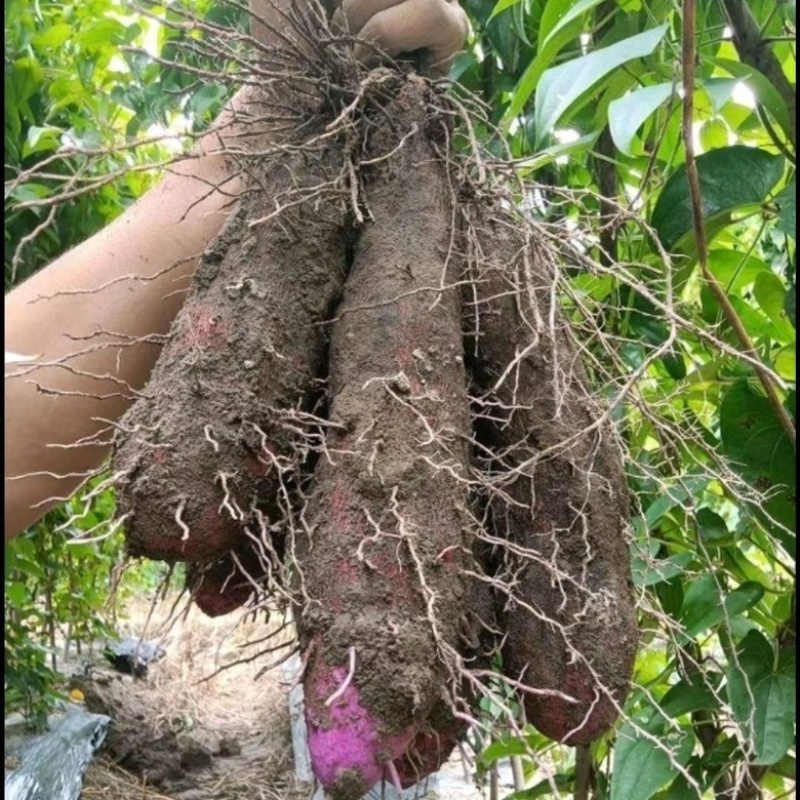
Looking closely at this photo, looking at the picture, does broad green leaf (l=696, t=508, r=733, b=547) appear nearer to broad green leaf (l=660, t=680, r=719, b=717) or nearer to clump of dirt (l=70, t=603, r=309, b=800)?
broad green leaf (l=660, t=680, r=719, b=717)

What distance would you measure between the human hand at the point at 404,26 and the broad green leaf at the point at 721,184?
23 cm

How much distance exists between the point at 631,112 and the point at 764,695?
542mm

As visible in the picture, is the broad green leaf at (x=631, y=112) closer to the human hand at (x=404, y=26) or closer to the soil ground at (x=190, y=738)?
the human hand at (x=404, y=26)

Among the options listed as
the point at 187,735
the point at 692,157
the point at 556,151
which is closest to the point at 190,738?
the point at 187,735

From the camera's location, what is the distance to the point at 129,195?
5.45ft

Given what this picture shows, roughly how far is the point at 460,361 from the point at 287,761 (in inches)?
63.1

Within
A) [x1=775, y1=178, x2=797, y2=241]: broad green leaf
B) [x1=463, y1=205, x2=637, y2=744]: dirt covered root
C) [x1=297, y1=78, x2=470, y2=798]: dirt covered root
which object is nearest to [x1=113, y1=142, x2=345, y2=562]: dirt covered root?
[x1=297, y1=78, x2=470, y2=798]: dirt covered root

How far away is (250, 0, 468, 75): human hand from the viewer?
665 millimetres

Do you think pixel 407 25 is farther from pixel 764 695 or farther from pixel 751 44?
pixel 764 695

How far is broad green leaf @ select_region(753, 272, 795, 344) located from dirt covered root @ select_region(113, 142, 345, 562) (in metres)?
0.43

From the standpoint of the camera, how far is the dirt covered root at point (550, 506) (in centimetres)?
59

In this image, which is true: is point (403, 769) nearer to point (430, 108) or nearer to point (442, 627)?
point (442, 627)

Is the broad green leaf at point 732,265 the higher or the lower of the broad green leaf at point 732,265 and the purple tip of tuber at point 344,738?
the higher

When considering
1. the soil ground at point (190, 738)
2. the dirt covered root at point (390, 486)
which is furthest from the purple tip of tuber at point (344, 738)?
the soil ground at point (190, 738)
